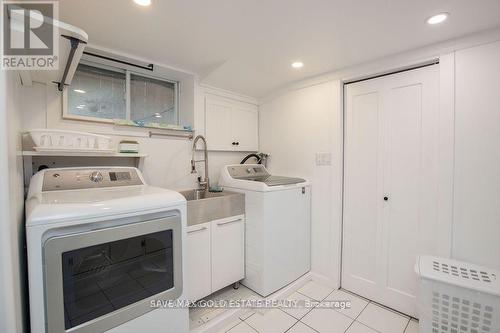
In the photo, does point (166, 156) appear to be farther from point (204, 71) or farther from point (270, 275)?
point (270, 275)

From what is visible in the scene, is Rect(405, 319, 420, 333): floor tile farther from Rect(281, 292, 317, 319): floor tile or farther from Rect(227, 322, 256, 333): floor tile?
Rect(227, 322, 256, 333): floor tile

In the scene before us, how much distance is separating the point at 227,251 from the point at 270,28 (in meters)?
1.77

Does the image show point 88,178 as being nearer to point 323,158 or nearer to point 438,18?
point 323,158

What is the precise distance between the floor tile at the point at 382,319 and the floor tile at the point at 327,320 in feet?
0.45

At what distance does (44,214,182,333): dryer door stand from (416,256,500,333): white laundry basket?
156cm

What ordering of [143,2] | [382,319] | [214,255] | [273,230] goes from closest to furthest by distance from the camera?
[143,2] → [382,319] → [214,255] → [273,230]

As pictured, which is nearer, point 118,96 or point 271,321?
point 271,321

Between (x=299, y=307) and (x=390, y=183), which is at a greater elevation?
(x=390, y=183)

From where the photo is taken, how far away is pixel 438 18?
4.45ft

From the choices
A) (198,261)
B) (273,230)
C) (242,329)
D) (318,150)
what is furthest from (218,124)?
(242,329)

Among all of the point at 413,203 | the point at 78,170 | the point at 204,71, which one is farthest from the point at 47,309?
the point at 413,203

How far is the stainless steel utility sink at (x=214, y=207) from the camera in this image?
5.66ft

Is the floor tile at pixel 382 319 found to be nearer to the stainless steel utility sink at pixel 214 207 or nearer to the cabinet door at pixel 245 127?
the stainless steel utility sink at pixel 214 207

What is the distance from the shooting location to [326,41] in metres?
1.66
